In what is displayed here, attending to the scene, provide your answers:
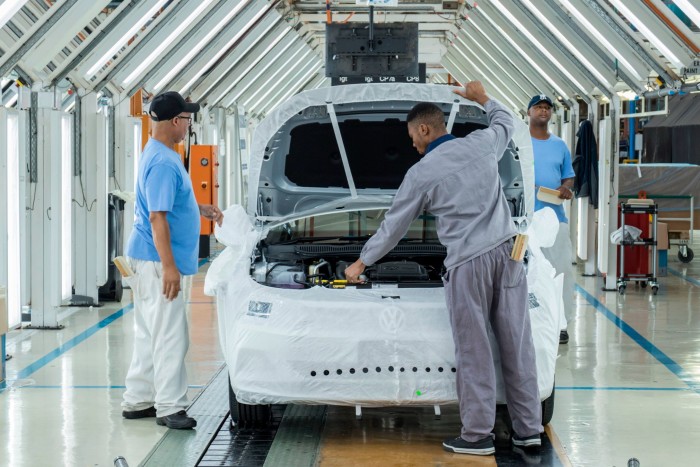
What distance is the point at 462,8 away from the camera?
16453 mm

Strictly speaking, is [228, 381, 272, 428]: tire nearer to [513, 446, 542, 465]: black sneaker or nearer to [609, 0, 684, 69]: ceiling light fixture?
[513, 446, 542, 465]: black sneaker

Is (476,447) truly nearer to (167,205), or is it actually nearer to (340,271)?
(340,271)

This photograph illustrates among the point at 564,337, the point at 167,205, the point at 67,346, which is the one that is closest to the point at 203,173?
the point at 67,346

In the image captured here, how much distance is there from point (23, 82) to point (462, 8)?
929cm

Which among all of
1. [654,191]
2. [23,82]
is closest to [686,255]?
[654,191]

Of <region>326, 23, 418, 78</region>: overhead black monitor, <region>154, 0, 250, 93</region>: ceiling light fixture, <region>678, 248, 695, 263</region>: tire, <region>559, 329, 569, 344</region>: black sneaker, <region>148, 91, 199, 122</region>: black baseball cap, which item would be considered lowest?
<region>559, 329, 569, 344</region>: black sneaker

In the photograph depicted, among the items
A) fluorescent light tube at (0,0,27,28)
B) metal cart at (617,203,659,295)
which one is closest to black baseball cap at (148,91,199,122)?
fluorescent light tube at (0,0,27,28)

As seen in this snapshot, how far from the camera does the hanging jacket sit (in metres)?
11.6

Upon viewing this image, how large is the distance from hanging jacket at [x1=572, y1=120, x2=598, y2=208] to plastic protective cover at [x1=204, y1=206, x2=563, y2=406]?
672cm

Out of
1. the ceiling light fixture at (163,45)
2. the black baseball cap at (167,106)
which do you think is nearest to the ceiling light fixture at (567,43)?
the ceiling light fixture at (163,45)

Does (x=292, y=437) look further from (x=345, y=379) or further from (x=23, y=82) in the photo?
(x=23, y=82)

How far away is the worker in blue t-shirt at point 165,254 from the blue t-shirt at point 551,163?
10.4 ft

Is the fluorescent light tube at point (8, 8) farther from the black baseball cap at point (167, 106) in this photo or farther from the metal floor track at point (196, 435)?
the metal floor track at point (196, 435)

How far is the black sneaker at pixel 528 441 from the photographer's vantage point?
16.7ft
